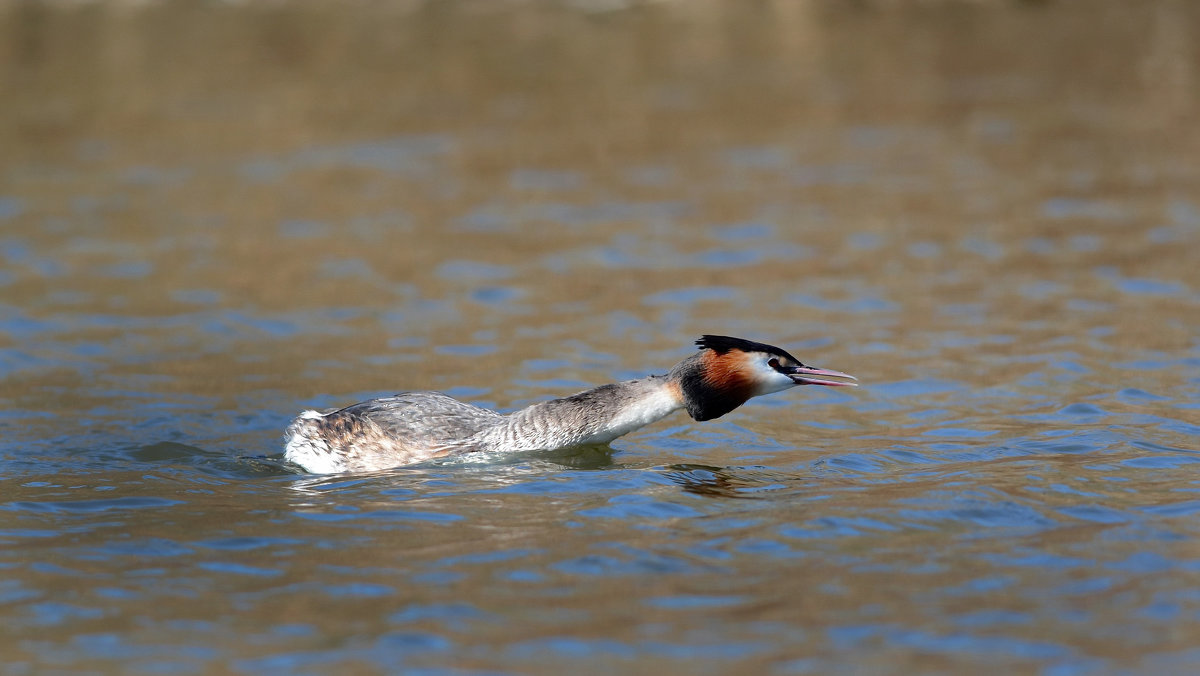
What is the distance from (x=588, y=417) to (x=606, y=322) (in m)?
4.01

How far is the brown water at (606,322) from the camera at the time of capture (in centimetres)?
720

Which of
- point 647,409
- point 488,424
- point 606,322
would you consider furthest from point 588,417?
point 606,322

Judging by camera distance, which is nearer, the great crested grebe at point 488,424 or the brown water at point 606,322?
the brown water at point 606,322

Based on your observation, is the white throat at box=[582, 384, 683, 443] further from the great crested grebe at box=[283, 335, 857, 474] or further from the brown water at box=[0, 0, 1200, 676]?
the brown water at box=[0, 0, 1200, 676]

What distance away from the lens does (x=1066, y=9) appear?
26.7 meters

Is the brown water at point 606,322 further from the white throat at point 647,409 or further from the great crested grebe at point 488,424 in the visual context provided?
the white throat at point 647,409

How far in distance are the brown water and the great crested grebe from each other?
21cm

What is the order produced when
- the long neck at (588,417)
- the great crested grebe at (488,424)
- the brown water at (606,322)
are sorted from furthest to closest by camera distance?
1. the long neck at (588,417)
2. the great crested grebe at (488,424)
3. the brown water at (606,322)

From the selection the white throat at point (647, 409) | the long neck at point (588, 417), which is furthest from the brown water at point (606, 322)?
the white throat at point (647, 409)

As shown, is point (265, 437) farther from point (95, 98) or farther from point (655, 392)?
point (95, 98)

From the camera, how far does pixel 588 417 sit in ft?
33.4

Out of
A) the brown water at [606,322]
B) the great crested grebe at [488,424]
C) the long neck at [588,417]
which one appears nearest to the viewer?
the brown water at [606,322]

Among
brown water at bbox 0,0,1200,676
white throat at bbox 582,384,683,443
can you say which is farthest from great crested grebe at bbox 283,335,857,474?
brown water at bbox 0,0,1200,676

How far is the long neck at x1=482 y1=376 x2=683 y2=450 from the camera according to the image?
999 centimetres
